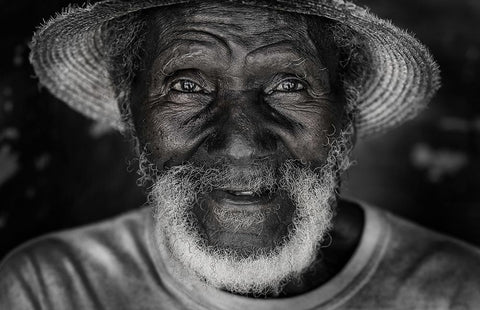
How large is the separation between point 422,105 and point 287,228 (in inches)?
33.8

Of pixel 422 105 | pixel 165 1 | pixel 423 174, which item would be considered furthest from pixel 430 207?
pixel 165 1

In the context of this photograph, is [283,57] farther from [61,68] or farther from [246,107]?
[61,68]

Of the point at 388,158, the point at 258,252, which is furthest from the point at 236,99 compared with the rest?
the point at 388,158

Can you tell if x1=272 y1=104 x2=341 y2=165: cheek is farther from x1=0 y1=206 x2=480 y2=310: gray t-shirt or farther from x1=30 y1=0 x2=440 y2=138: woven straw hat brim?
x1=0 y1=206 x2=480 y2=310: gray t-shirt

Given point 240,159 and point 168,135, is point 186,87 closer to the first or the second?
point 168,135

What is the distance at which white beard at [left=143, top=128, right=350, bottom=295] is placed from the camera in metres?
2.63

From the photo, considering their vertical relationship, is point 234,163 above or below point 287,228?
above

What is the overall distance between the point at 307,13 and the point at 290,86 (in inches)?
10.9

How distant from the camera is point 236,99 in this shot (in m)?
2.66

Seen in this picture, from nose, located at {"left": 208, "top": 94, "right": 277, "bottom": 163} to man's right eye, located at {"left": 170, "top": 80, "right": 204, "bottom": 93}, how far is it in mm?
162

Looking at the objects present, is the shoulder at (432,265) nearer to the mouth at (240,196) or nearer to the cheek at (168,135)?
the mouth at (240,196)

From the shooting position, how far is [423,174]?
15.1 ft

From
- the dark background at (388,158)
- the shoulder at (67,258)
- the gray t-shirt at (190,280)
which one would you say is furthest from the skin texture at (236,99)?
the dark background at (388,158)

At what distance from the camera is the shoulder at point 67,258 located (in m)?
2.99
